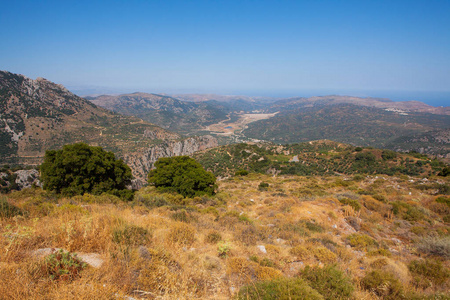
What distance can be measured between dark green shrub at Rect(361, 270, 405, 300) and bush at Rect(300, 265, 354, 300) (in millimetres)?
700

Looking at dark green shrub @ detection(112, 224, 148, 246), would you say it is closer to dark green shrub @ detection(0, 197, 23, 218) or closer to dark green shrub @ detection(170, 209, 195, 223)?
dark green shrub @ detection(170, 209, 195, 223)

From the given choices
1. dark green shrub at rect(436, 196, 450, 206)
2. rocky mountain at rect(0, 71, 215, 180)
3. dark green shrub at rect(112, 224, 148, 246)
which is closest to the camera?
dark green shrub at rect(112, 224, 148, 246)

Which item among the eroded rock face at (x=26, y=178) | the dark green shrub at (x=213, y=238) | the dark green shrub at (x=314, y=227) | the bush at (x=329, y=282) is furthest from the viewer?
the eroded rock face at (x=26, y=178)

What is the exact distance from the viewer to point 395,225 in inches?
388

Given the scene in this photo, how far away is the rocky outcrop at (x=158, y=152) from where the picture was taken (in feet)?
252

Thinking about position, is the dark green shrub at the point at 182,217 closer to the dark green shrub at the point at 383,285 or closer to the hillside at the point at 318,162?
the dark green shrub at the point at 383,285

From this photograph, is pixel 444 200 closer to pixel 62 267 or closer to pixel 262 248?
pixel 262 248

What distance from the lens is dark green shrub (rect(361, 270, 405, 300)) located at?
4.16m

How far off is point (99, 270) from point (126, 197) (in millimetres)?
11909

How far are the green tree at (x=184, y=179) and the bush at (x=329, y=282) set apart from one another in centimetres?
1300

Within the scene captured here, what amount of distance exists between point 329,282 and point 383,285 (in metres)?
1.35

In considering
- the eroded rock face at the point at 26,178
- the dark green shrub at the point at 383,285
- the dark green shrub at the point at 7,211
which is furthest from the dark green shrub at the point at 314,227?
the eroded rock face at the point at 26,178

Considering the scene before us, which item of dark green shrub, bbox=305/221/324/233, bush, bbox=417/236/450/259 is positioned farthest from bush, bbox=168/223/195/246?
bush, bbox=417/236/450/259

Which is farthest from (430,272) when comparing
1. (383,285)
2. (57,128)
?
(57,128)
